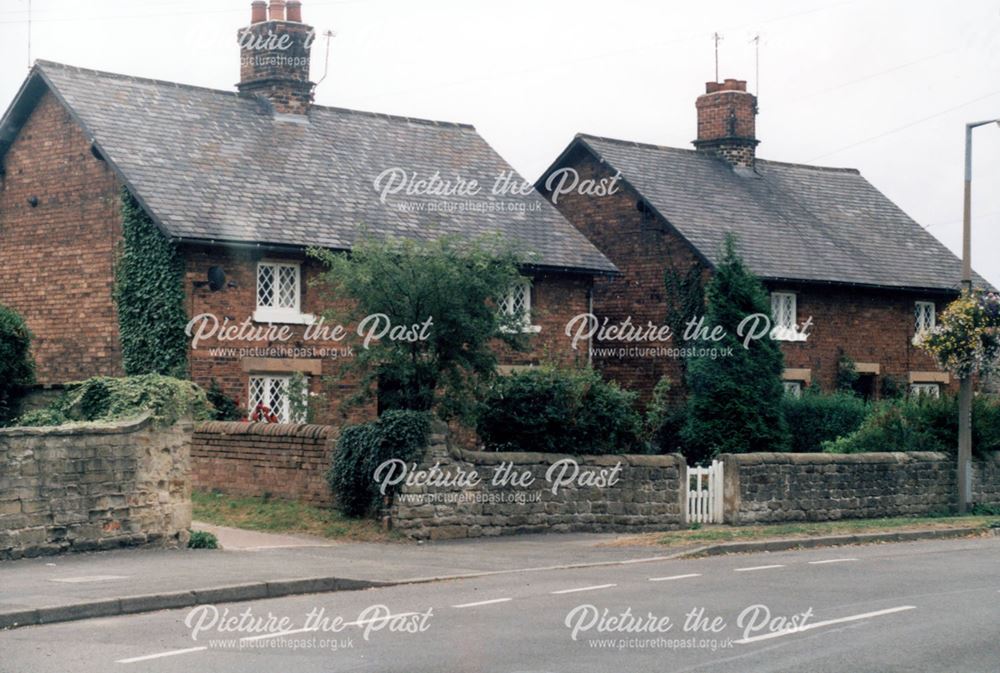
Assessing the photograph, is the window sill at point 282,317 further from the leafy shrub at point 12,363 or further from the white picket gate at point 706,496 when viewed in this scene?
the white picket gate at point 706,496

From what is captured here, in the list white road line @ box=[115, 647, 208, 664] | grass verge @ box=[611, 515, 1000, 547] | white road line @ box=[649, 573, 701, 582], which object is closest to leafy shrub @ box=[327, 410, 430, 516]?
grass verge @ box=[611, 515, 1000, 547]

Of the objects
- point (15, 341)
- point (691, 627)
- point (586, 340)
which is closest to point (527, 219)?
point (586, 340)

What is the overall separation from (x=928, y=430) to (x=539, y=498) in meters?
10.9

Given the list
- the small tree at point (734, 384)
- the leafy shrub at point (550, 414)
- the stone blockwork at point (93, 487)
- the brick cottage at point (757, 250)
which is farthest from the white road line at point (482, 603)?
the brick cottage at point (757, 250)

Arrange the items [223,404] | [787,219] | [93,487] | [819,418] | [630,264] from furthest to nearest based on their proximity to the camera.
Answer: [787,219]
[630,264]
[819,418]
[223,404]
[93,487]

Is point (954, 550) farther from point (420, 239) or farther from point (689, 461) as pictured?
point (420, 239)

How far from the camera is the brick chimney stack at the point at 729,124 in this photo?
131 feet

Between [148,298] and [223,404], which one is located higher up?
[148,298]

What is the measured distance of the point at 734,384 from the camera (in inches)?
1126

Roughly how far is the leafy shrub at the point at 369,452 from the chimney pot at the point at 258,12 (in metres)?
14.6

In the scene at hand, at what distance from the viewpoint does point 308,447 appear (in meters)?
20.7

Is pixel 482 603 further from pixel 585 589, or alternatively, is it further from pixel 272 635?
pixel 272 635

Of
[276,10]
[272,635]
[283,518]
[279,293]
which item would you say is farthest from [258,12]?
[272,635]

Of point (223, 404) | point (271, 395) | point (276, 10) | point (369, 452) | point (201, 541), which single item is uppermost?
point (276, 10)
